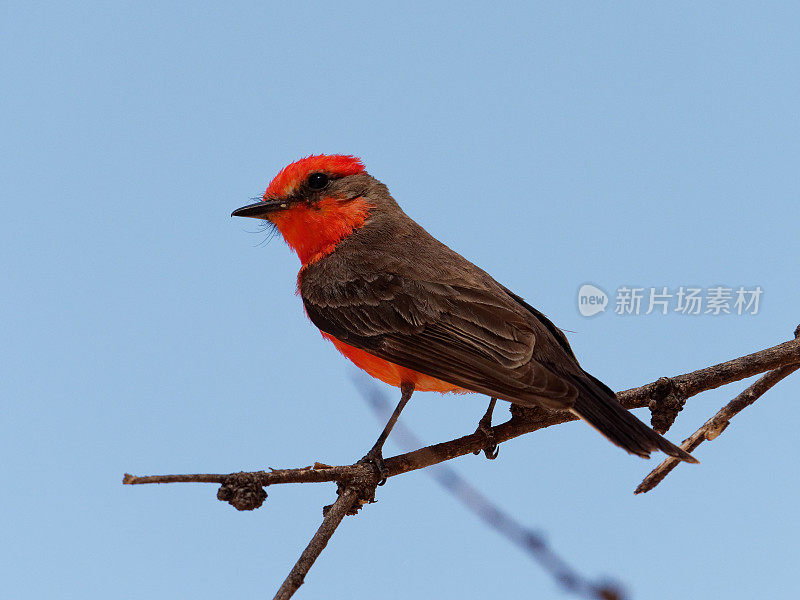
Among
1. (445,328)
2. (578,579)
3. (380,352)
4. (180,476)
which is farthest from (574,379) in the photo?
(180,476)

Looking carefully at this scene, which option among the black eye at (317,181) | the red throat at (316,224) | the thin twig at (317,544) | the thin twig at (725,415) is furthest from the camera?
the black eye at (317,181)

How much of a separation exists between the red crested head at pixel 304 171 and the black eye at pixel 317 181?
0.02 meters

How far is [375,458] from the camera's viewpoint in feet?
12.3

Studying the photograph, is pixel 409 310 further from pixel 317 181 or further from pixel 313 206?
pixel 317 181

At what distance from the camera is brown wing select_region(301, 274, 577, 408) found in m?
3.71

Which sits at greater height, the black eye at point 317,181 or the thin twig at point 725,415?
the black eye at point 317,181

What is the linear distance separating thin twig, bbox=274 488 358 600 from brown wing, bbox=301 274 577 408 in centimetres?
86

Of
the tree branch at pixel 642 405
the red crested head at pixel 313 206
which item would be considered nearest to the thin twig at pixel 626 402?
the tree branch at pixel 642 405

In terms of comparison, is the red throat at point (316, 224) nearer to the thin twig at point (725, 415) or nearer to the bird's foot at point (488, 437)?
the bird's foot at point (488, 437)

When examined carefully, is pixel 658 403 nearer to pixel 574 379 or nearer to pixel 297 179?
pixel 574 379

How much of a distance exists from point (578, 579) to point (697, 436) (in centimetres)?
195

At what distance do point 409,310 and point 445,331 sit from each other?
0.90ft

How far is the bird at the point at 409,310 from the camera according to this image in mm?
3697

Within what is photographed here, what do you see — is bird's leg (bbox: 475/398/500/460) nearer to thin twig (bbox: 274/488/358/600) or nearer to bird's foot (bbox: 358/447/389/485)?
bird's foot (bbox: 358/447/389/485)
